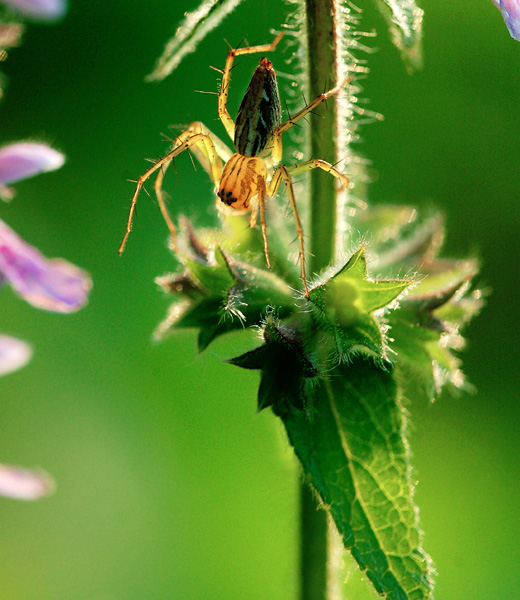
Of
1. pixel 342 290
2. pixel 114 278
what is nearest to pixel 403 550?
pixel 342 290

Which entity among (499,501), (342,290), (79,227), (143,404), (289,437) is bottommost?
(289,437)

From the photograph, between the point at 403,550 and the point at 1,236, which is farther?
the point at 403,550

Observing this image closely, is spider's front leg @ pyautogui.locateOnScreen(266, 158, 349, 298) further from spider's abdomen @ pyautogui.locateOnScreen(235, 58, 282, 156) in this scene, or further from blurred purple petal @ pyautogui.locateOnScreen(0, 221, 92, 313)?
blurred purple petal @ pyautogui.locateOnScreen(0, 221, 92, 313)

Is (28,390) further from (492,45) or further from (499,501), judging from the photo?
(492,45)

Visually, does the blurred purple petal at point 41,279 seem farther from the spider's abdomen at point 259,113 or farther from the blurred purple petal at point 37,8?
the spider's abdomen at point 259,113

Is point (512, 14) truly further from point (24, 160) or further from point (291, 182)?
point (24, 160)

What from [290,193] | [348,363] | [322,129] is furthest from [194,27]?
[348,363]

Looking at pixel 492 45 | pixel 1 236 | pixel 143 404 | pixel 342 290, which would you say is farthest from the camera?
pixel 492 45
